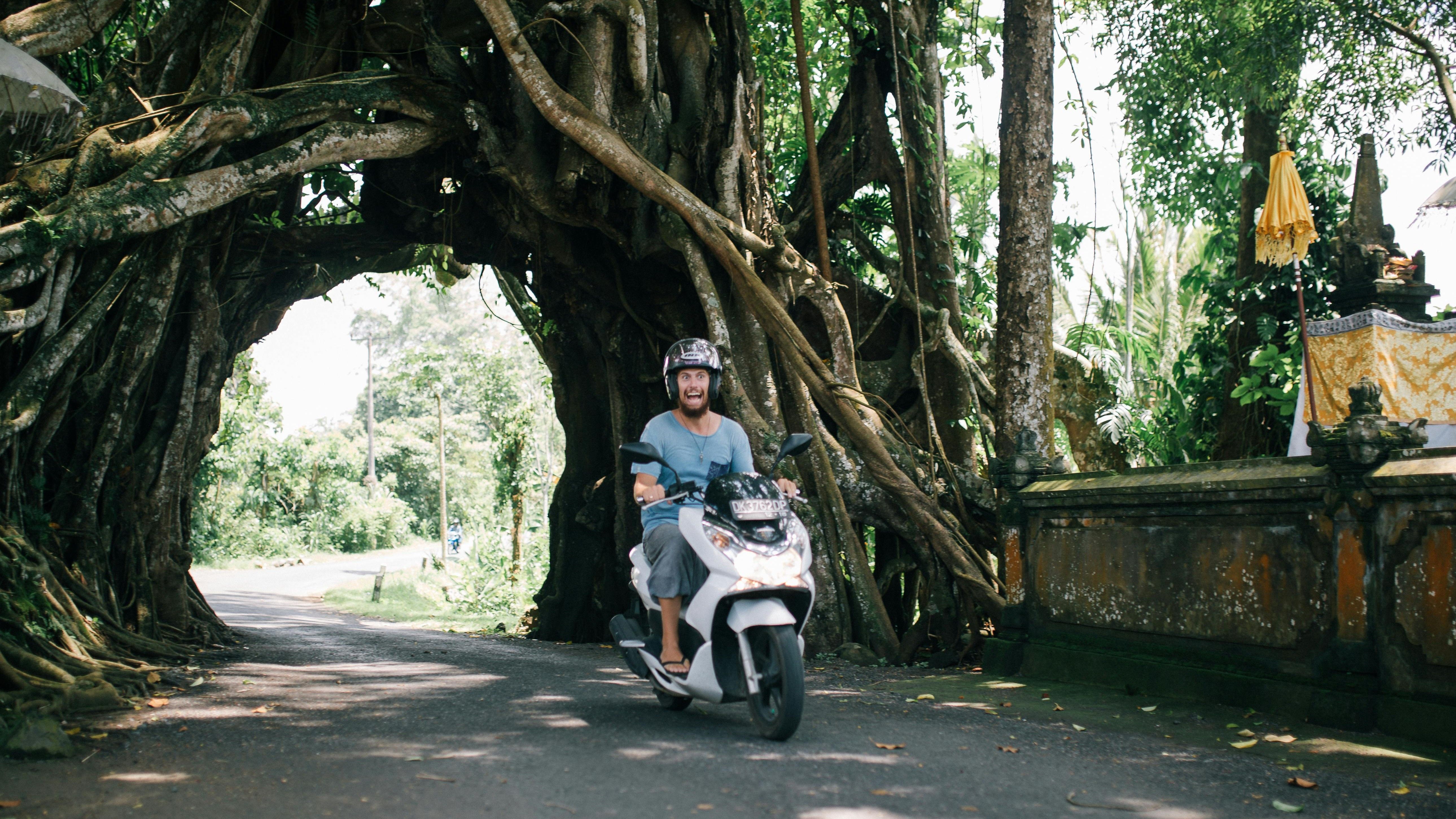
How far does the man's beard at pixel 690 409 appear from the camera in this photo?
4.73m

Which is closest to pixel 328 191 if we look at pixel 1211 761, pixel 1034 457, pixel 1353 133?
pixel 1034 457

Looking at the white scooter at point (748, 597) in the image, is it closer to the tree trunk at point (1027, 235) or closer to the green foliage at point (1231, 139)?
the tree trunk at point (1027, 235)

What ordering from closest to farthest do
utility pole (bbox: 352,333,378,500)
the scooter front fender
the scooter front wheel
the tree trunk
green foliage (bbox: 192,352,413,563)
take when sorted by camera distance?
the scooter front wheel < the scooter front fender < the tree trunk < green foliage (bbox: 192,352,413,563) < utility pole (bbox: 352,333,378,500)

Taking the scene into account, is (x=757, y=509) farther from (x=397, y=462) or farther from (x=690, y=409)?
(x=397, y=462)

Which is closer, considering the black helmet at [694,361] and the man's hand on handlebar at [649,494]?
the man's hand on handlebar at [649,494]

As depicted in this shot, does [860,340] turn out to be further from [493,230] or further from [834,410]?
[493,230]

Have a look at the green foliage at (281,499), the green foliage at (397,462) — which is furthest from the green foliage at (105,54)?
the green foliage at (281,499)

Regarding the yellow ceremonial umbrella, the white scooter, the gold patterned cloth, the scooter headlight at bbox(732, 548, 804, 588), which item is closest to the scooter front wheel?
the white scooter

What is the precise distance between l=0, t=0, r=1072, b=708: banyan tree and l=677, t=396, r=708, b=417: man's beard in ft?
7.91

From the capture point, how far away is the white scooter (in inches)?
154

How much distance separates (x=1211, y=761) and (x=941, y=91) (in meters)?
7.26

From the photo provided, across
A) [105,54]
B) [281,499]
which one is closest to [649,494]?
[105,54]

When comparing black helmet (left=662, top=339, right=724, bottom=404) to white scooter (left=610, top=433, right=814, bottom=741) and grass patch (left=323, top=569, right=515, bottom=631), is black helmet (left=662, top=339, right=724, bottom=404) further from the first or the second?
grass patch (left=323, top=569, right=515, bottom=631)

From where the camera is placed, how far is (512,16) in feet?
22.9
